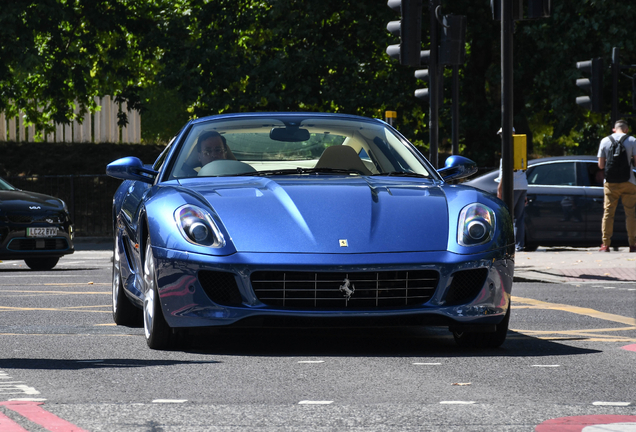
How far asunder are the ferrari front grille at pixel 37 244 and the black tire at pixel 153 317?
7.96m

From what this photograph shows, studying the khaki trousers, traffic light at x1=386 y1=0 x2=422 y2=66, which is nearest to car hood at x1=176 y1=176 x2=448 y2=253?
traffic light at x1=386 y1=0 x2=422 y2=66

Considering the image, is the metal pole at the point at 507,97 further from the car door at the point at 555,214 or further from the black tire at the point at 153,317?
the black tire at the point at 153,317

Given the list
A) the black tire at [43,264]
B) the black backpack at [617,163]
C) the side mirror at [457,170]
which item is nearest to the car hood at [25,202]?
the black tire at [43,264]

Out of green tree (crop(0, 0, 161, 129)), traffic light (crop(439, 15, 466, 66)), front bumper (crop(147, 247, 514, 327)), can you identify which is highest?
green tree (crop(0, 0, 161, 129))

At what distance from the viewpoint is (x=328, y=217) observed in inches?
241

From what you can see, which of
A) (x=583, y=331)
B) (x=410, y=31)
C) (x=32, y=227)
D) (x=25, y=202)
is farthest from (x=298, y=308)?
(x=410, y=31)

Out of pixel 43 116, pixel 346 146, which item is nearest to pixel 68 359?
pixel 346 146

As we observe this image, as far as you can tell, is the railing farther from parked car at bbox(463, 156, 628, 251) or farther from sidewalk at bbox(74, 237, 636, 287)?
sidewalk at bbox(74, 237, 636, 287)

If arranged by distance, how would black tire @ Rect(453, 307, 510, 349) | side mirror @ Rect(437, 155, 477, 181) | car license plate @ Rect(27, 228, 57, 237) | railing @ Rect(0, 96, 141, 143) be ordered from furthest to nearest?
railing @ Rect(0, 96, 141, 143) < car license plate @ Rect(27, 228, 57, 237) < side mirror @ Rect(437, 155, 477, 181) < black tire @ Rect(453, 307, 510, 349)

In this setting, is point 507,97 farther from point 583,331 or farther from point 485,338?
point 485,338

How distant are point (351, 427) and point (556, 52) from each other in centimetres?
2209

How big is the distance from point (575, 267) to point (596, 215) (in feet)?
12.2

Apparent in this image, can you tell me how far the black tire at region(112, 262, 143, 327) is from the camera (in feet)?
25.3

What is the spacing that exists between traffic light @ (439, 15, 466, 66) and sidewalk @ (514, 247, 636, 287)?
111 inches
